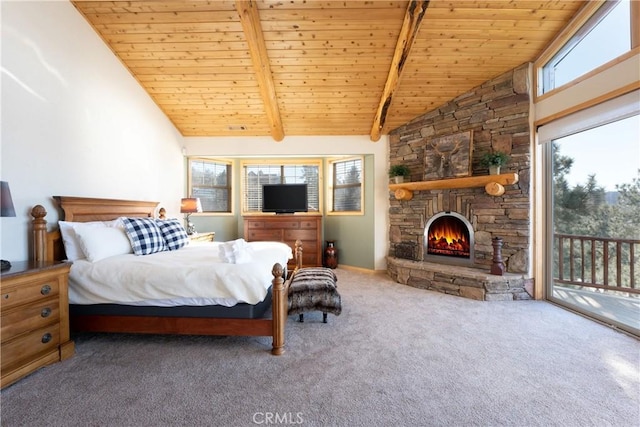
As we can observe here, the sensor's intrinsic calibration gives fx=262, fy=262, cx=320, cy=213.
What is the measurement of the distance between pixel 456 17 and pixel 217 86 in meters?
3.22

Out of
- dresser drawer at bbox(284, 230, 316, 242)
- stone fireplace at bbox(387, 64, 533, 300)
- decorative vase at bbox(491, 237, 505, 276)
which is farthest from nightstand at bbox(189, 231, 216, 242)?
decorative vase at bbox(491, 237, 505, 276)

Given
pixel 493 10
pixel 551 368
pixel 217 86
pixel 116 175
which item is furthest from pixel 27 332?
pixel 493 10

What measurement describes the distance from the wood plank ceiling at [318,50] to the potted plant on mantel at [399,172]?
779 millimetres

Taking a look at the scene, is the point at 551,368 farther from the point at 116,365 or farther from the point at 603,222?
the point at 116,365

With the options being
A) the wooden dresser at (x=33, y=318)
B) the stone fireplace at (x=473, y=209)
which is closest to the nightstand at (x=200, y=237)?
the wooden dresser at (x=33, y=318)

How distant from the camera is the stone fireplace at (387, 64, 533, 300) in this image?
340 cm

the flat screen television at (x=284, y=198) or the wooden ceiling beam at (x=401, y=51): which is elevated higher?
the wooden ceiling beam at (x=401, y=51)

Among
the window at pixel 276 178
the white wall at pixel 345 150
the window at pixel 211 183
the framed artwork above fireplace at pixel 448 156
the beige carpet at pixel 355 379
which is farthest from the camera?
the window at pixel 276 178

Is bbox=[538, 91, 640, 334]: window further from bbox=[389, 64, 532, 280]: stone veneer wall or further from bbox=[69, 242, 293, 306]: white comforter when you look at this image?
bbox=[69, 242, 293, 306]: white comforter

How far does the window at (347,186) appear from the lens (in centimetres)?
520

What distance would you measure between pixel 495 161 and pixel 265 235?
152 inches

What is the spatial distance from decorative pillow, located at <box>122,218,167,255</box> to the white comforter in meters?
0.48

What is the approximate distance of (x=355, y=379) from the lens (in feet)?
5.92

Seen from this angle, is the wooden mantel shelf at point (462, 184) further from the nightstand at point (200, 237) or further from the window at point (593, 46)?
the nightstand at point (200, 237)
